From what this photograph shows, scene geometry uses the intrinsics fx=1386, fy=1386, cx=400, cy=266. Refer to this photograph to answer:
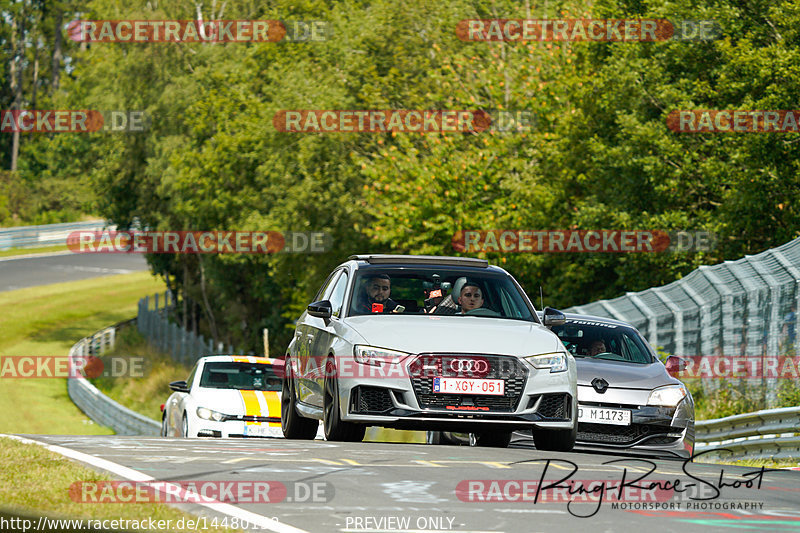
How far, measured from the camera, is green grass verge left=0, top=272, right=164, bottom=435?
4159cm

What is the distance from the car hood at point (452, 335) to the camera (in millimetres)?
11844

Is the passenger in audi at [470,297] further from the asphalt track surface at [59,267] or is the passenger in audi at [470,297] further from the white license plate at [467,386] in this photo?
the asphalt track surface at [59,267]

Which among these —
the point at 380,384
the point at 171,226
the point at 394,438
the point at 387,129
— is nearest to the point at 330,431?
the point at 380,384

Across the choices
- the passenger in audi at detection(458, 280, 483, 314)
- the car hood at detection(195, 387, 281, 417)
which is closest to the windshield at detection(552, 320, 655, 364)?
the passenger in audi at detection(458, 280, 483, 314)

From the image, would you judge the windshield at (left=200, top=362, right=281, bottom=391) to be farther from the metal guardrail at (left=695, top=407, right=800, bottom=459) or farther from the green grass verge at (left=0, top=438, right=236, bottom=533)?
the green grass verge at (left=0, top=438, right=236, bottom=533)

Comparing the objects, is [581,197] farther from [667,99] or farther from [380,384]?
[380,384]

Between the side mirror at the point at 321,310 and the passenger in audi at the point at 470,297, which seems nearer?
the side mirror at the point at 321,310

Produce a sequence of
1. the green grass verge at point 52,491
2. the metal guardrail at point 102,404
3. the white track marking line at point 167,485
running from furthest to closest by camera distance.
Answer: the metal guardrail at point 102,404 < the green grass verge at point 52,491 < the white track marking line at point 167,485

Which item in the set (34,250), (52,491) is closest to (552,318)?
(52,491)

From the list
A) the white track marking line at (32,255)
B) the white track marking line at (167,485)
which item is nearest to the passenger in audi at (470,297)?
the white track marking line at (167,485)

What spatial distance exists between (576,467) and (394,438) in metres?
15.2

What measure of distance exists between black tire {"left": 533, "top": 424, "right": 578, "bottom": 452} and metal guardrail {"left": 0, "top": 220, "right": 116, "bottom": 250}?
75120 millimetres

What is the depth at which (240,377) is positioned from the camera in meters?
20.0

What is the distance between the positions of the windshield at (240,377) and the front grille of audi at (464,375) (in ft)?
26.0
